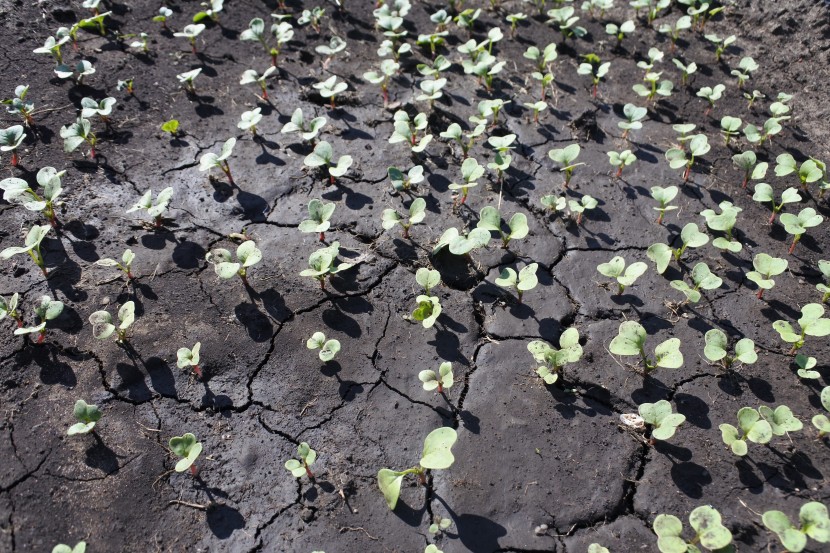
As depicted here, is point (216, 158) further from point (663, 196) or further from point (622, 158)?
point (663, 196)

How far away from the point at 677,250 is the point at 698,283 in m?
0.27

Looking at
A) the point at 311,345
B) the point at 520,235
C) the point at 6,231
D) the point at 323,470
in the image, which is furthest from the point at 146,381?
the point at 520,235

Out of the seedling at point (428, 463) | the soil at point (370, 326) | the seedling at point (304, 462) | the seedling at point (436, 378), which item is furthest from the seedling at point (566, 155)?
the seedling at point (304, 462)

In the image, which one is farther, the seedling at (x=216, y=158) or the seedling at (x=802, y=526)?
the seedling at (x=216, y=158)

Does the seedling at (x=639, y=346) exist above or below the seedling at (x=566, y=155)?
below

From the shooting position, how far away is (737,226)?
3426mm

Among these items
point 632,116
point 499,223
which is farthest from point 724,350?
point 632,116

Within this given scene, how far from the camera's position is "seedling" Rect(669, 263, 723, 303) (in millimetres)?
2986

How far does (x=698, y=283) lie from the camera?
9.96 feet

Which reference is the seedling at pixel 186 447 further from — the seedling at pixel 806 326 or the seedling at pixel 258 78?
the seedling at pixel 806 326

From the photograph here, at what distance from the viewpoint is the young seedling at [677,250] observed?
3135 millimetres

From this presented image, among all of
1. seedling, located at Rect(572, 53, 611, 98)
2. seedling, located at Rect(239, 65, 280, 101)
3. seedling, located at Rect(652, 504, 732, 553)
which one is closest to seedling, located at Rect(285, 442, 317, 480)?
seedling, located at Rect(652, 504, 732, 553)

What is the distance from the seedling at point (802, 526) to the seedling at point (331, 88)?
124 inches

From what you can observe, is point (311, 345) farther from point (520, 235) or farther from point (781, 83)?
point (781, 83)
